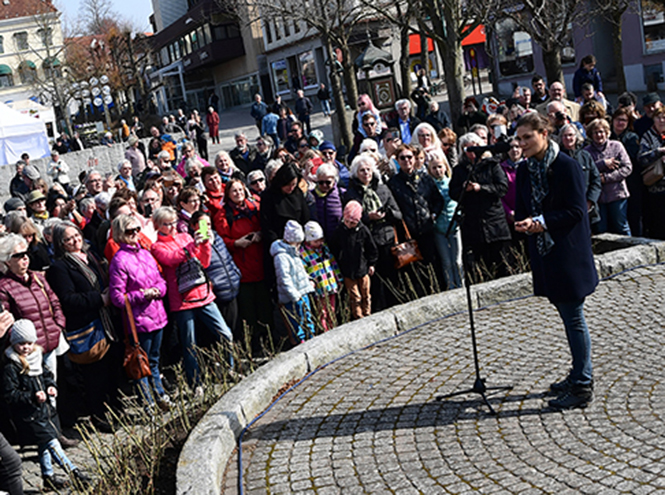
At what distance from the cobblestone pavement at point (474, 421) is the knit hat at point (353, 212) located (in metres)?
1.41

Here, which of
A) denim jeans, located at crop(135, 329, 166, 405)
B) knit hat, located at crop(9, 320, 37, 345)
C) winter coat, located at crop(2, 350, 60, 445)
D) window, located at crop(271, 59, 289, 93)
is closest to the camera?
winter coat, located at crop(2, 350, 60, 445)

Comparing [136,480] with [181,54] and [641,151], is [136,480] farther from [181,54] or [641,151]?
[181,54]

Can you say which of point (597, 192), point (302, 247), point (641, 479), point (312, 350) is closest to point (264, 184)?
point (302, 247)

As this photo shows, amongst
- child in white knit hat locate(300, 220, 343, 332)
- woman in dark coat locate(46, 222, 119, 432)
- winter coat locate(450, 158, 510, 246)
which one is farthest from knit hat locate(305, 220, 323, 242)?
woman in dark coat locate(46, 222, 119, 432)

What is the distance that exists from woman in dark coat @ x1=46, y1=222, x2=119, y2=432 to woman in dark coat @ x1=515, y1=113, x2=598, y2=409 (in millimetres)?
4015

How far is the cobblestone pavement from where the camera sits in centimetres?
471

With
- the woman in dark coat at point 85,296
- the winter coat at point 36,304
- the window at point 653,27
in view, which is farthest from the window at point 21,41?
the winter coat at point 36,304

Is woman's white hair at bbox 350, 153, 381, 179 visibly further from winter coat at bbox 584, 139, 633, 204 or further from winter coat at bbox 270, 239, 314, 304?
winter coat at bbox 584, 139, 633, 204

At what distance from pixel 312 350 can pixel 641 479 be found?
324 centimetres

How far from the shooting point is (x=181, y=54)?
75.6 metres

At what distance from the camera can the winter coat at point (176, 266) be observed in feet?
24.7

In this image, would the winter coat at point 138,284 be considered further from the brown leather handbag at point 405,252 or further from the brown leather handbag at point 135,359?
the brown leather handbag at point 405,252

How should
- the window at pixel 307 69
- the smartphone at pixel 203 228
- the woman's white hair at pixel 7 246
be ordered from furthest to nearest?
the window at pixel 307 69 → the smartphone at pixel 203 228 → the woman's white hair at pixel 7 246

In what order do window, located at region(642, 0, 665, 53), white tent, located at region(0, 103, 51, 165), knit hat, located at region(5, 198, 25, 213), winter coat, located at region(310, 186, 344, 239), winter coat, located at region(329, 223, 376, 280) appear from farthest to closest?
white tent, located at region(0, 103, 51, 165) < window, located at region(642, 0, 665, 53) < knit hat, located at region(5, 198, 25, 213) < winter coat, located at region(310, 186, 344, 239) < winter coat, located at region(329, 223, 376, 280)
